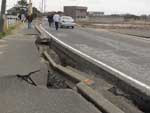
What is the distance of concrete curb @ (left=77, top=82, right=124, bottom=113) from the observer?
692 cm

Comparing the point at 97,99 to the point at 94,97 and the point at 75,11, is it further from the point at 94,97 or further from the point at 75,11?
the point at 75,11

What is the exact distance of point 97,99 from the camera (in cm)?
756

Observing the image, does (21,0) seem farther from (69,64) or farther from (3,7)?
(69,64)

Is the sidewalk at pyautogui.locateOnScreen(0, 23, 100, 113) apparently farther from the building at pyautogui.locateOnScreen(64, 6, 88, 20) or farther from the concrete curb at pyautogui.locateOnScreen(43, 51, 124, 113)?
the building at pyautogui.locateOnScreen(64, 6, 88, 20)

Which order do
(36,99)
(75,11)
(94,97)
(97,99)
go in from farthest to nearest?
(75,11)
(36,99)
(94,97)
(97,99)

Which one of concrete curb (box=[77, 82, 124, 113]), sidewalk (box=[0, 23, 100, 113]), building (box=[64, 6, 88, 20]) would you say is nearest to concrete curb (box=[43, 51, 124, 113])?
concrete curb (box=[77, 82, 124, 113])

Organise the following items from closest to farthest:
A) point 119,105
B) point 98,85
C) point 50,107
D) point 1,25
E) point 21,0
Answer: point 50,107, point 119,105, point 98,85, point 1,25, point 21,0

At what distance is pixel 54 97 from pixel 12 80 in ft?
7.00

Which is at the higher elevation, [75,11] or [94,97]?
[94,97]

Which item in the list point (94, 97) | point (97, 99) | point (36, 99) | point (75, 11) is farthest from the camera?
point (75, 11)

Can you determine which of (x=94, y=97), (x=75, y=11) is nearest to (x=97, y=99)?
(x=94, y=97)

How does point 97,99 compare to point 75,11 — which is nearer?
point 97,99

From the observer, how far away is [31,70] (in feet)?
37.7

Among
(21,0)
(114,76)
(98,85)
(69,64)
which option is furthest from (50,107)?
(21,0)
